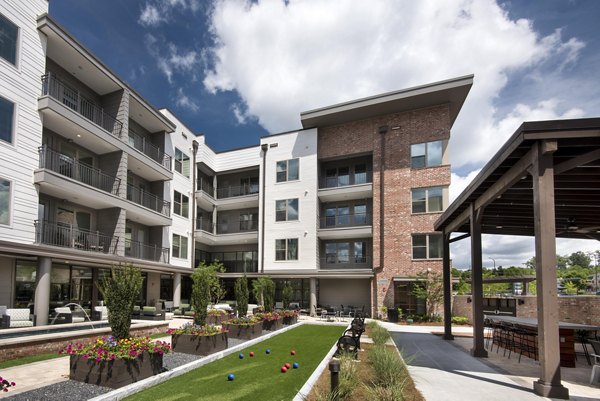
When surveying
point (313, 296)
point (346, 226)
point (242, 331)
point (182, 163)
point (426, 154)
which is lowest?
point (313, 296)

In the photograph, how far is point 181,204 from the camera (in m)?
27.3

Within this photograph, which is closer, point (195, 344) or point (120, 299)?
point (120, 299)

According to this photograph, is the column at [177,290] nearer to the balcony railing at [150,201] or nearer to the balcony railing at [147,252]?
the balcony railing at [147,252]

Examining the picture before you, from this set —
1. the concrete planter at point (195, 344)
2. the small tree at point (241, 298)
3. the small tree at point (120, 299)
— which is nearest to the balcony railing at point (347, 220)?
the small tree at point (241, 298)

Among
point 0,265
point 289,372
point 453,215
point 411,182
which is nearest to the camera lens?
point 289,372

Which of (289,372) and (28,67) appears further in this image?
(28,67)

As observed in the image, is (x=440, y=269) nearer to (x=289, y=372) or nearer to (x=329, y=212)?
(x=329, y=212)

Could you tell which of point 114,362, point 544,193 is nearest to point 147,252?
point 114,362

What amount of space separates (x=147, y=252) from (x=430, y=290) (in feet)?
60.2

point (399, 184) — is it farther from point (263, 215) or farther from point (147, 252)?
point (147, 252)

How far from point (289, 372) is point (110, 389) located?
3.77 meters

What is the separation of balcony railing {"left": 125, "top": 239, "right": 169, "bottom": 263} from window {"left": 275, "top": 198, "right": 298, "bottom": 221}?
8757mm

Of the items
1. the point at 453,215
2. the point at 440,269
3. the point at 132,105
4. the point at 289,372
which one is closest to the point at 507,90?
the point at 453,215

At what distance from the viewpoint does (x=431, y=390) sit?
7.26 meters
